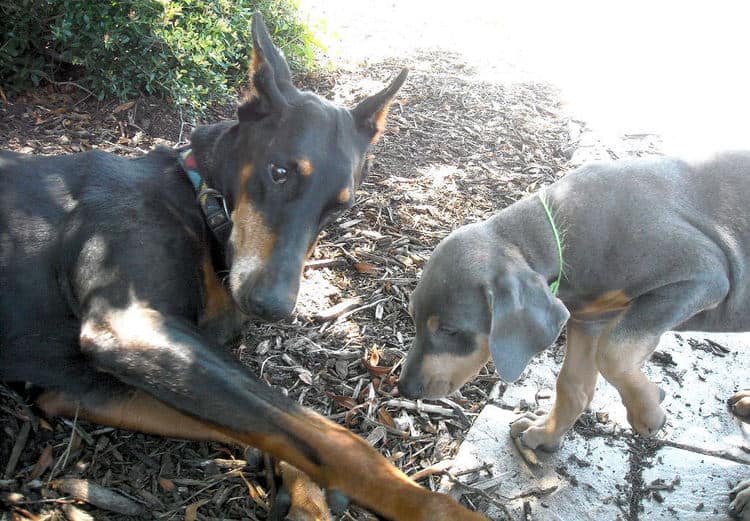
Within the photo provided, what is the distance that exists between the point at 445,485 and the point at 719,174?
2.26 meters

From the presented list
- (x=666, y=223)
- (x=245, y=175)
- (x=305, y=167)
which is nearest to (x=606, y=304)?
(x=666, y=223)

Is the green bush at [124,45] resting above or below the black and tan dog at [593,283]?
above

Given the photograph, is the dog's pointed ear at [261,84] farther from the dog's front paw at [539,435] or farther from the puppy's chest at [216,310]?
the dog's front paw at [539,435]

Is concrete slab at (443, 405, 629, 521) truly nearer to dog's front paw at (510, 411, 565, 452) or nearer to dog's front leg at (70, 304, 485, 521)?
dog's front paw at (510, 411, 565, 452)

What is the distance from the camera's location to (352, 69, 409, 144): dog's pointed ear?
374 centimetres

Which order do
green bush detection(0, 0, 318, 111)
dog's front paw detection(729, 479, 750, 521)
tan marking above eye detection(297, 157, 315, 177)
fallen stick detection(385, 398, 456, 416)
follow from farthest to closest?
1. green bush detection(0, 0, 318, 111)
2. fallen stick detection(385, 398, 456, 416)
3. tan marking above eye detection(297, 157, 315, 177)
4. dog's front paw detection(729, 479, 750, 521)

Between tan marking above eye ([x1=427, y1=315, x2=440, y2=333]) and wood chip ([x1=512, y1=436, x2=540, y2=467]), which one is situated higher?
tan marking above eye ([x1=427, y1=315, x2=440, y2=333])

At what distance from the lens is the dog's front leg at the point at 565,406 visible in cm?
339

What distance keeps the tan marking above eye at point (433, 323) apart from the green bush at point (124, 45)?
10.3 feet

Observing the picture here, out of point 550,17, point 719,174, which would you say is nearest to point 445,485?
point 719,174

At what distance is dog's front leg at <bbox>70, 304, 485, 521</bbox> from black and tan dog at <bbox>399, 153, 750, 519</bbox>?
2.94 ft

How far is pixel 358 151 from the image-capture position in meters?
3.71

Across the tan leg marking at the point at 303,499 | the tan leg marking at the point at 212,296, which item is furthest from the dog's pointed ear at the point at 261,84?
the tan leg marking at the point at 303,499

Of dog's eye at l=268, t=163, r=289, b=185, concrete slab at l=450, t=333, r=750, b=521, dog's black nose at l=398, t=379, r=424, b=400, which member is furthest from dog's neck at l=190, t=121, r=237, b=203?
concrete slab at l=450, t=333, r=750, b=521
